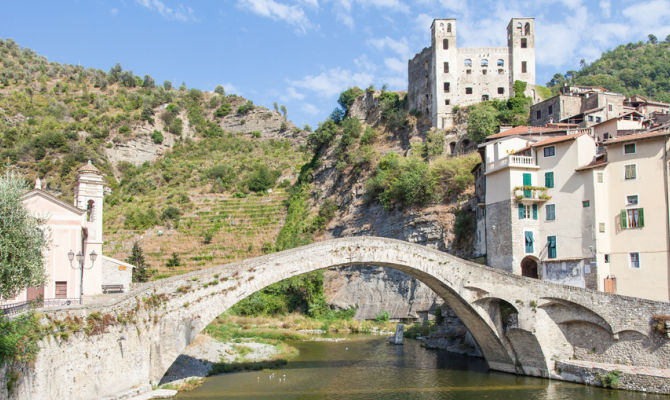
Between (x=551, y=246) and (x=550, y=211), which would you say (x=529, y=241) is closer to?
(x=551, y=246)

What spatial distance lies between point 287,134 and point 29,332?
270 ft

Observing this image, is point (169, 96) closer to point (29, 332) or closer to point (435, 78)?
point (435, 78)

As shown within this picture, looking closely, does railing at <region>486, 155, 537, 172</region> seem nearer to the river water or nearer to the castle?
the river water

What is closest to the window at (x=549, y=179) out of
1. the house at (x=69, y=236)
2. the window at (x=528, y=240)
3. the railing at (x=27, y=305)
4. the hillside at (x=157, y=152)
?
the window at (x=528, y=240)

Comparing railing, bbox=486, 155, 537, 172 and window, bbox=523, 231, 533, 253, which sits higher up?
railing, bbox=486, 155, 537, 172

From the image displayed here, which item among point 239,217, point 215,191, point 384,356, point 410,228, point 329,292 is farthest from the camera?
point 215,191

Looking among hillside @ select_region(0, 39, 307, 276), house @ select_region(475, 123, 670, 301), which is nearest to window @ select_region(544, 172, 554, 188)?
house @ select_region(475, 123, 670, 301)

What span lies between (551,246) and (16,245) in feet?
76.3

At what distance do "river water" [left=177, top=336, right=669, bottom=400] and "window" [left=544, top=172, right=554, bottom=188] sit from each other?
9489mm

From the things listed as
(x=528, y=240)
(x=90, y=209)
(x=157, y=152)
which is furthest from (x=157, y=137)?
(x=528, y=240)

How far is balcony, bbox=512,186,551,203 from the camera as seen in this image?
29.1 metres

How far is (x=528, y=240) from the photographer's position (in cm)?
2938

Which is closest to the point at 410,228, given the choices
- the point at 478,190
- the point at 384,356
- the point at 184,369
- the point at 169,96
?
the point at 478,190

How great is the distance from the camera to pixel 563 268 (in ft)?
93.3
